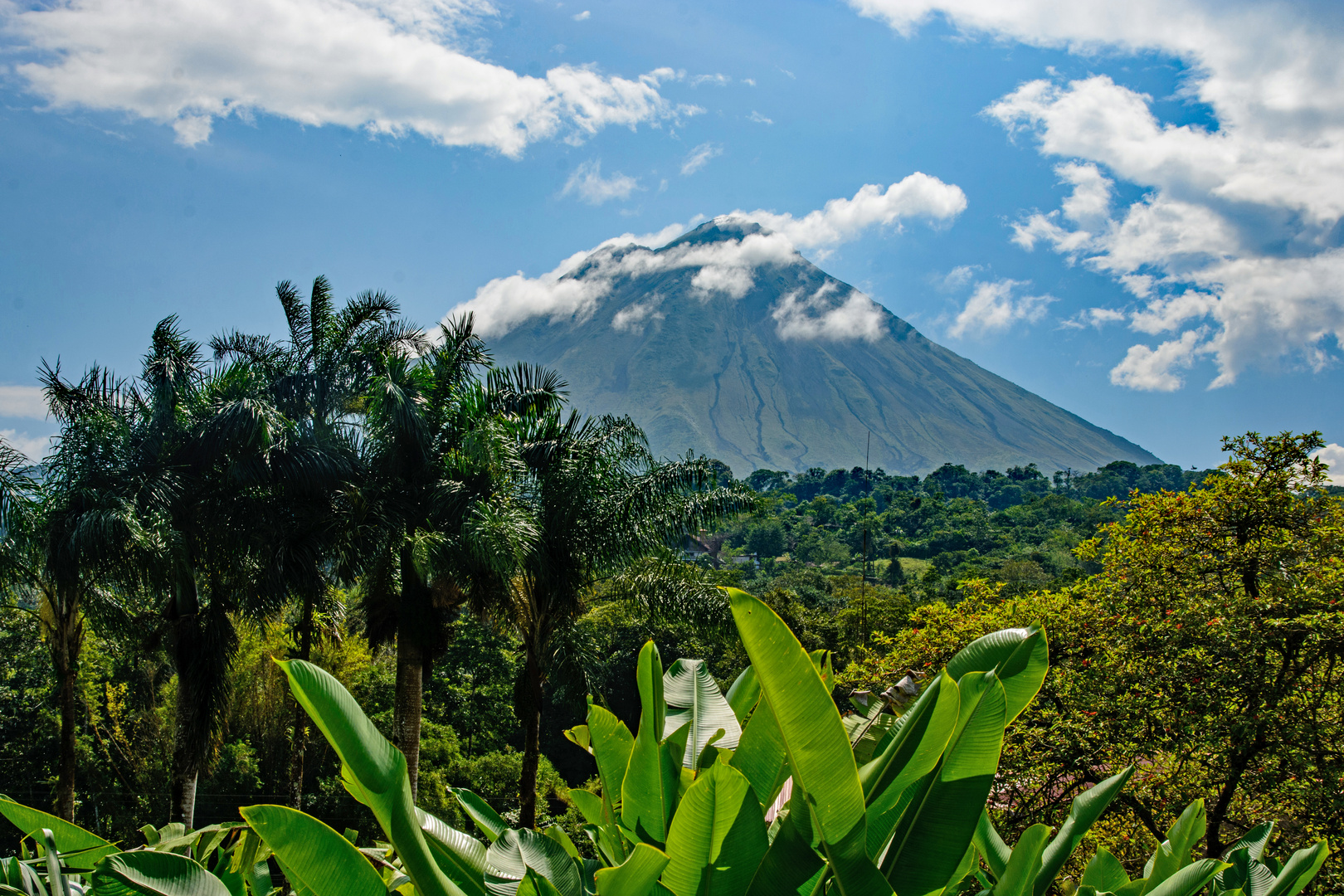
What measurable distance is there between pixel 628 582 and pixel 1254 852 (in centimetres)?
1001

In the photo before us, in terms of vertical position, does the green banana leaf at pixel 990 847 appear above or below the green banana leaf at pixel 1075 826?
below

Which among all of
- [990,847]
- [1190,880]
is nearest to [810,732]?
[1190,880]

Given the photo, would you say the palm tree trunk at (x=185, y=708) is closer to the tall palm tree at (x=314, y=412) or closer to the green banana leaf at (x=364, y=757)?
the tall palm tree at (x=314, y=412)

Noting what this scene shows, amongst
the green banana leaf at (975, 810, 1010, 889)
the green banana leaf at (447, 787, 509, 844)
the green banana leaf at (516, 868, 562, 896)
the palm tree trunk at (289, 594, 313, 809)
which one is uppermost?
the green banana leaf at (516, 868, 562, 896)

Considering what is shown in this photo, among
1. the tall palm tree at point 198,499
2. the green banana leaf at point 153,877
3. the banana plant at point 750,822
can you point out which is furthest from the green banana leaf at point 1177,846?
the tall palm tree at point 198,499

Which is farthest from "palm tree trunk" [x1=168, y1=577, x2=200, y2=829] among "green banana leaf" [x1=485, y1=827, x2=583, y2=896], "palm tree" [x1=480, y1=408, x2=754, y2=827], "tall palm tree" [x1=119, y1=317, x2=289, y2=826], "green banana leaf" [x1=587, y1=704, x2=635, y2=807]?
"green banana leaf" [x1=485, y1=827, x2=583, y2=896]

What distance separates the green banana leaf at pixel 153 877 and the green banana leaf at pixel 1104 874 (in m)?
1.85

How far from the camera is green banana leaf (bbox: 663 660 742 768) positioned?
2.01 metres

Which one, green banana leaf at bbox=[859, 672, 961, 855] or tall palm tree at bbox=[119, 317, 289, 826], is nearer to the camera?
green banana leaf at bbox=[859, 672, 961, 855]

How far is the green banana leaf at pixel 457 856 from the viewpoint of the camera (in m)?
1.64

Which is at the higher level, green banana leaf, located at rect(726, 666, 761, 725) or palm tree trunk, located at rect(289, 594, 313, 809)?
green banana leaf, located at rect(726, 666, 761, 725)

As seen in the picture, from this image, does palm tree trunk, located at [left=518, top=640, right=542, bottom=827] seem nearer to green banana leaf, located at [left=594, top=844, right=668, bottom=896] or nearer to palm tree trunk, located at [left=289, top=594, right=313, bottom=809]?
palm tree trunk, located at [left=289, top=594, right=313, bottom=809]

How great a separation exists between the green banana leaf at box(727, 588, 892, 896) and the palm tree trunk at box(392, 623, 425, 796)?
10.1m

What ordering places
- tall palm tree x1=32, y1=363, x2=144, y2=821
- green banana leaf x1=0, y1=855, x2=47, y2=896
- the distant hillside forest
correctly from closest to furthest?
green banana leaf x1=0, y1=855, x2=47, y2=896 → tall palm tree x1=32, y1=363, x2=144, y2=821 → the distant hillside forest
